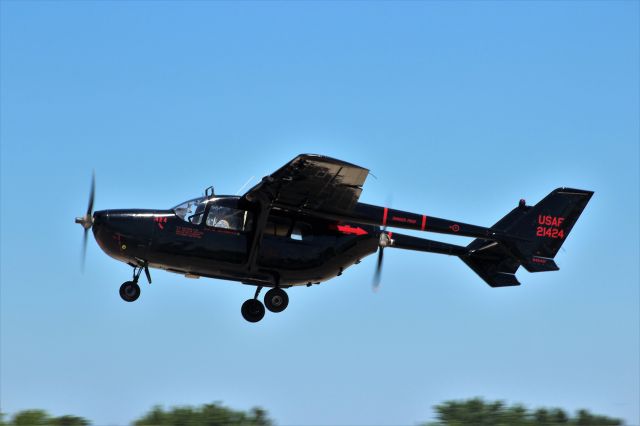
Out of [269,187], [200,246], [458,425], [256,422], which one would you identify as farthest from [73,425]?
[458,425]

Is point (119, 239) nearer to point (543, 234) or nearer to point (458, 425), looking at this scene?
point (543, 234)

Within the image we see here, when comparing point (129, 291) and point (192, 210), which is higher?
point (192, 210)

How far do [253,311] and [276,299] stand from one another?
767mm

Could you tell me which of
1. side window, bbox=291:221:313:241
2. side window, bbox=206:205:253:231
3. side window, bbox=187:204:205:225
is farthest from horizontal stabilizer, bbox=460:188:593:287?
side window, bbox=187:204:205:225

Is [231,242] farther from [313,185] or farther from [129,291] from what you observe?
[129,291]

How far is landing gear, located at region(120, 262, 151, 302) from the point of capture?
84.6 ft

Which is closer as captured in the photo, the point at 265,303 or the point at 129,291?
→ the point at 129,291

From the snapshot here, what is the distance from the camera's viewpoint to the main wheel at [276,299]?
2666cm

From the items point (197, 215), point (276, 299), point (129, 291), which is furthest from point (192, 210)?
point (276, 299)

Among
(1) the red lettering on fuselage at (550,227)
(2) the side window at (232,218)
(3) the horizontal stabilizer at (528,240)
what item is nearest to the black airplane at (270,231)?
(2) the side window at (232,218)

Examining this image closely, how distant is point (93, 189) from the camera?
87.1 feet

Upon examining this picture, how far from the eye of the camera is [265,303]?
Answer: 2681 cm

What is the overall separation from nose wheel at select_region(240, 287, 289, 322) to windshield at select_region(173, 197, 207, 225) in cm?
283

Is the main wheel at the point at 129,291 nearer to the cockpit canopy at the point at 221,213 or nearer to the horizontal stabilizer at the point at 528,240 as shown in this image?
the cockpit canopy at the point at 221,213
